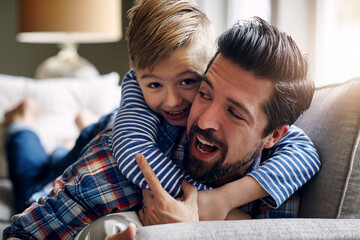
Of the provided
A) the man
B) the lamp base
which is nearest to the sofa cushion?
the man

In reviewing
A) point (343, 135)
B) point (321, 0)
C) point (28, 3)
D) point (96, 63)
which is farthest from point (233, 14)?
point (343, 135)

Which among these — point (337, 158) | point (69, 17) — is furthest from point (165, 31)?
point (69, 17)

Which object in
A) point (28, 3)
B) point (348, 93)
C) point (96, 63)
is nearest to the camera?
point (348, 93)

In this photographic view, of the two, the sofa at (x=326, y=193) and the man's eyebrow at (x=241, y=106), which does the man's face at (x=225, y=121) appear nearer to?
the man's eyebrow at (x=241, y=106)

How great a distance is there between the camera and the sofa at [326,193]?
0.67 metres

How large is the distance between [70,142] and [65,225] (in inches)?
53.5

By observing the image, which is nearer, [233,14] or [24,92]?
[24,92]

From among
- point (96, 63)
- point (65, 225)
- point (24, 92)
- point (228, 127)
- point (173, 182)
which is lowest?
point (96, 63)

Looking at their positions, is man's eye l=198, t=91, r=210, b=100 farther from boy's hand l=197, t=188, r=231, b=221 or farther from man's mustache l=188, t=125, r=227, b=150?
boy's hand l=197, t=188, r=231, b=221

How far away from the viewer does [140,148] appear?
2.97ft

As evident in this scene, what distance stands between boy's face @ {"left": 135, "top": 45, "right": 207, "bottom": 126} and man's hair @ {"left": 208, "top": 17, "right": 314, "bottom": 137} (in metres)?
0.10

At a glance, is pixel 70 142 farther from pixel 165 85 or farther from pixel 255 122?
pixel 255 122

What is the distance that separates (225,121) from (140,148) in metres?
0.19

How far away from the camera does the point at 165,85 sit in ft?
3.32
